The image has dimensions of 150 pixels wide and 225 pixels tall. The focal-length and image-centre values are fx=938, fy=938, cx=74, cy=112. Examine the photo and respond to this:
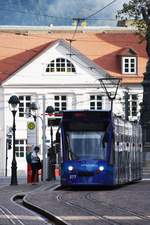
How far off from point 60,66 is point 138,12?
38298mm

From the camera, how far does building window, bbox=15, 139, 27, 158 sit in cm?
8706

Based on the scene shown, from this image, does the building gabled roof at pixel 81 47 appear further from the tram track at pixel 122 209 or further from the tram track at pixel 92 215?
the tram track at pixel 92 215

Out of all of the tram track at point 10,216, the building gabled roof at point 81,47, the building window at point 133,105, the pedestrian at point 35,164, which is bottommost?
the tram track at point 10,216

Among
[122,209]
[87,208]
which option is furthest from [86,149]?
[122,209]

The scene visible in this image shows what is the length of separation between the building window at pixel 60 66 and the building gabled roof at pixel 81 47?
1.59 m

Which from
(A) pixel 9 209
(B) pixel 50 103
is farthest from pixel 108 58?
(A) pixel 9 209

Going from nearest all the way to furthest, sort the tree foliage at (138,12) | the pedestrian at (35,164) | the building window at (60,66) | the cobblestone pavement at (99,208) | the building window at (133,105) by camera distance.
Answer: the cobblestone pavement at (99,208) → the pedestrian at (35,164) → the tree foliage at (138,12) → the building window at (133,105) → the building window at (60,66)

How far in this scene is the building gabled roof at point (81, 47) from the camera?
92.1m

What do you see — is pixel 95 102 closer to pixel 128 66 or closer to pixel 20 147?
pixel 128 66

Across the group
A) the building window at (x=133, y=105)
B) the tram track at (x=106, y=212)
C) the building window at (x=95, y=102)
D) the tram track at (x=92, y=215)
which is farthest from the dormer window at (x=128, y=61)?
the tram track at (x=92, y=215)

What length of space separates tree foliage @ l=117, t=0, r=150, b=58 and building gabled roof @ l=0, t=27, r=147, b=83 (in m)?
36.6

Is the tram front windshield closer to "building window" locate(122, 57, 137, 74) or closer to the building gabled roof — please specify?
the building gabled roof

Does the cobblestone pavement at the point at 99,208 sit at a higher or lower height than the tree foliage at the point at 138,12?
lower

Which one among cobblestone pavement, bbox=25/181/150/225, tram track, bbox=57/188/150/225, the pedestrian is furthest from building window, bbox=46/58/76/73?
tram track, bbox=57/188/150/225
